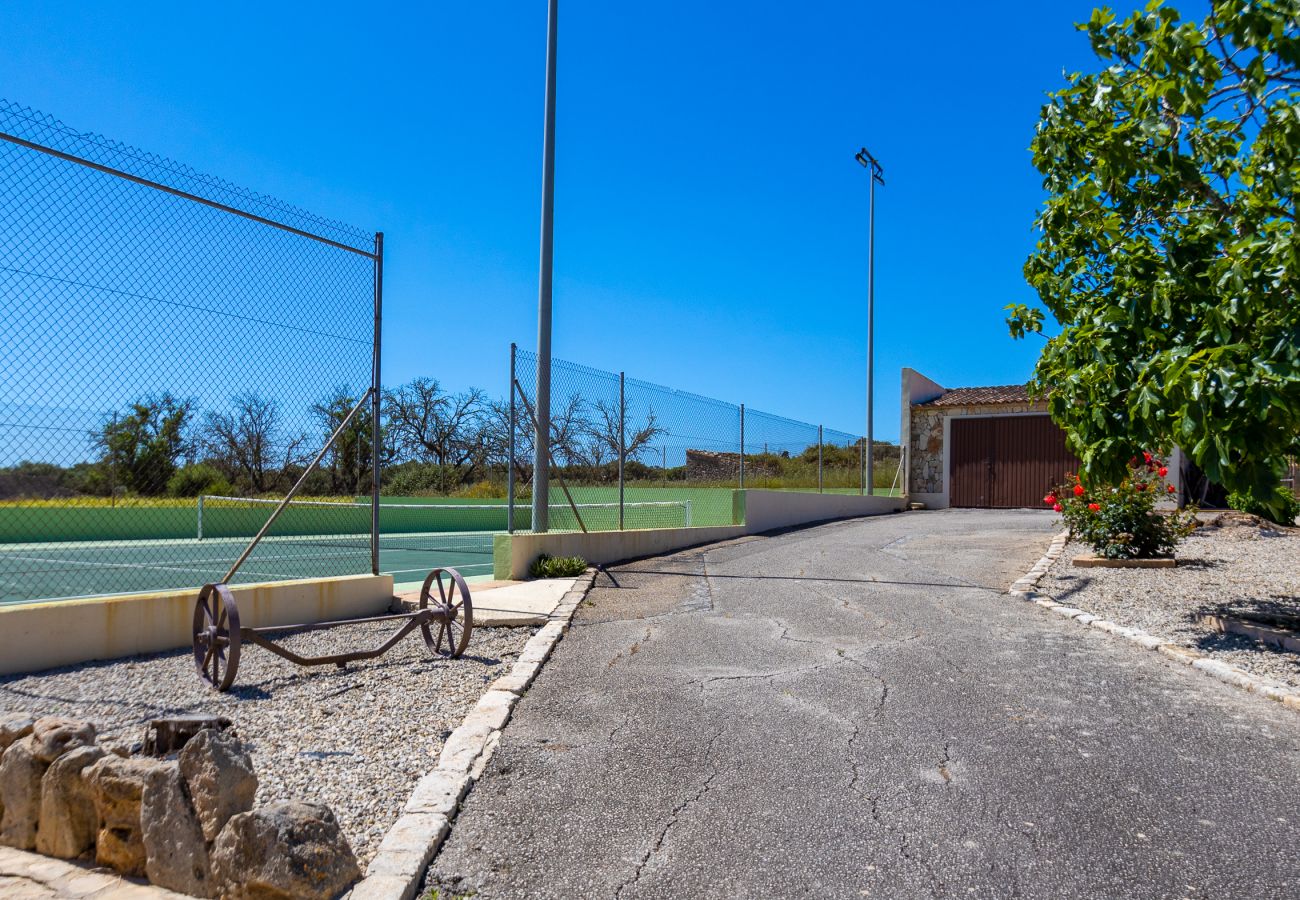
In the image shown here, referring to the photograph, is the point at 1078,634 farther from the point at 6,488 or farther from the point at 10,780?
the point at 6,488

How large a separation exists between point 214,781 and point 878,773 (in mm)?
2732

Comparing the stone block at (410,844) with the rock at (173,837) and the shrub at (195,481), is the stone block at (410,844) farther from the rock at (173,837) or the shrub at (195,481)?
the shrub at (195,481)

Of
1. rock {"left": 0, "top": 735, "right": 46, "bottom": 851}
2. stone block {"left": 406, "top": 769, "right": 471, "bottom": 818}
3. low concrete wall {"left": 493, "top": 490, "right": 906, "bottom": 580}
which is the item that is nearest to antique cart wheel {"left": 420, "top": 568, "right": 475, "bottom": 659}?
stone block {"left": 406, "top": 769, "right": 471, "bottom": 818}

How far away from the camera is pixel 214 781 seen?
2.95m

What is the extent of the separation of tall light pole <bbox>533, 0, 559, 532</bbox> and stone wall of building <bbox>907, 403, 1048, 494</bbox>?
17.1 m

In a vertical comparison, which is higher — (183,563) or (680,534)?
(680,534)

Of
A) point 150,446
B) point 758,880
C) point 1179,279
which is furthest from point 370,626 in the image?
point 1179,279

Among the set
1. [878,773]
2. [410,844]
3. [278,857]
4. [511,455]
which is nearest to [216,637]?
[410,844]

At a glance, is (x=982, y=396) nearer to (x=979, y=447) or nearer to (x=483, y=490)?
(x=979, y=447)

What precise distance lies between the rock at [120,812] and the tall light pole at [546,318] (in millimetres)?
8230

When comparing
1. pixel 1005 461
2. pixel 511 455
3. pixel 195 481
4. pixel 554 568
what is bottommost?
pixel 554 568

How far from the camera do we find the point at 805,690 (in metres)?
5.57

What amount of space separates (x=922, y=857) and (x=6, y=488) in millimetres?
5698

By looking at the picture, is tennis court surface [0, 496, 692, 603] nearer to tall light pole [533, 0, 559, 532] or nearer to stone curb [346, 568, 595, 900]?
tall light pole [533, 0, 559, 532]
